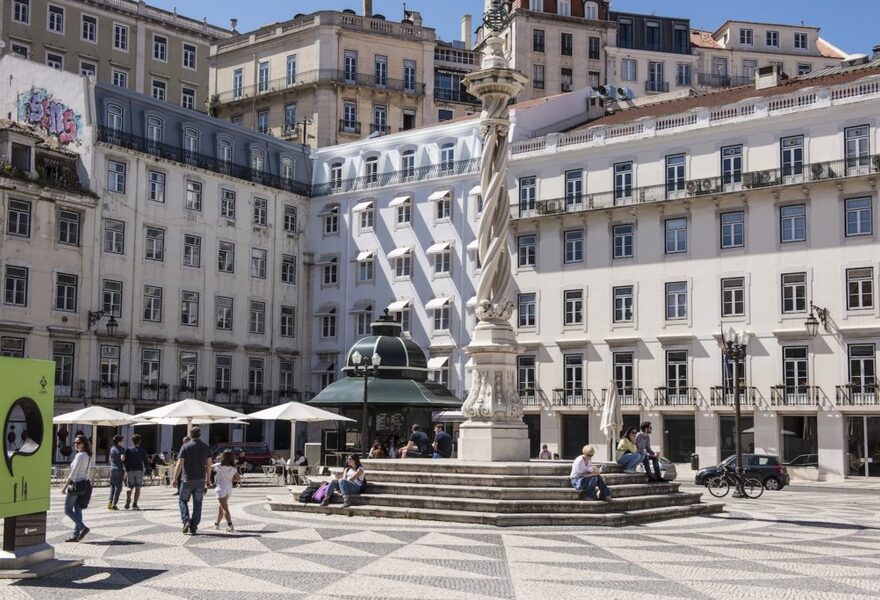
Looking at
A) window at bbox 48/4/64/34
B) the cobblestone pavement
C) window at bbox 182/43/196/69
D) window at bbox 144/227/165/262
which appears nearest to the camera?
the cobblestone pavement

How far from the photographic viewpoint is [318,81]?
64.1m

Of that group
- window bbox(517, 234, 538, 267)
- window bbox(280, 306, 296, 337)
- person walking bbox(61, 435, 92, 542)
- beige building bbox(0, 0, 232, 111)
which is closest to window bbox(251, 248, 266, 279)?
window bbox(280, 306, 296, 337)

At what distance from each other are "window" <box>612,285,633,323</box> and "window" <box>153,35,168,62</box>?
34946 millimetres

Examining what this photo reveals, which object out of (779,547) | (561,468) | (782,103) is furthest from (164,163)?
(779,547)

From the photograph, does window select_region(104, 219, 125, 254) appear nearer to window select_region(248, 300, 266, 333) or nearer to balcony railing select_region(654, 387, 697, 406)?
window select_region(248, 300, 266, 333)

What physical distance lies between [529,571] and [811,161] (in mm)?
33376

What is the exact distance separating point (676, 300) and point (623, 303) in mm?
2294

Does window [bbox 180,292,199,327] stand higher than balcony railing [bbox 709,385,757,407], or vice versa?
window [bbox 180,292,199,327]

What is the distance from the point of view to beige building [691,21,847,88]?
268 feet

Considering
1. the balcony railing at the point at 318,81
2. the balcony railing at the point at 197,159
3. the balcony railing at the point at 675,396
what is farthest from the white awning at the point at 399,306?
the balcony railing at the point at 318,81

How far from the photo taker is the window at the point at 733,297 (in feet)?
148

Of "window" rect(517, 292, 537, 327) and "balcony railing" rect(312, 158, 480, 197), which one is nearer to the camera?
"window" rect(517, 292, 537, 327)

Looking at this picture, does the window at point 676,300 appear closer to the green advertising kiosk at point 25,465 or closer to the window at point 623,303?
the window at point 623,303

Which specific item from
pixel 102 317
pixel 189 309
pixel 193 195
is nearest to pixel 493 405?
pixel 102 317
